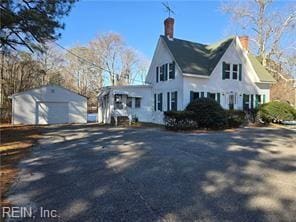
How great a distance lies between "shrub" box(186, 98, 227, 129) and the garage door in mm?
13598

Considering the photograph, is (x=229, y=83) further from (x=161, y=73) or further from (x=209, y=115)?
(x=209, y=115)

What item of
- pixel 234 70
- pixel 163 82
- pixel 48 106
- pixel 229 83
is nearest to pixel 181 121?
pixel 163 82

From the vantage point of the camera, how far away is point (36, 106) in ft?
81.1

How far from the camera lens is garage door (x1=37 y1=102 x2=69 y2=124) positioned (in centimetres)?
2492

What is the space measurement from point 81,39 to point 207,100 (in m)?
34.2

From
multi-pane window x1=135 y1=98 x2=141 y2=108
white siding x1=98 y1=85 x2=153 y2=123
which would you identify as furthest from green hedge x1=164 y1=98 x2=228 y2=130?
multi-pane window x1=135 y1=98 x2=141 y2=108

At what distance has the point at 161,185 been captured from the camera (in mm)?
5332

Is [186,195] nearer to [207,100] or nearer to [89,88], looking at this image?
[207,100]

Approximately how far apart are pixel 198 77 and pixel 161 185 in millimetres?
15483

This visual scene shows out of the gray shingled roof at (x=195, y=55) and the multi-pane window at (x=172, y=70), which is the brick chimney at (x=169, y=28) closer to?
the gray shingled roof at (x=195, y=55)

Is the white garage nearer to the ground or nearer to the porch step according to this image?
the porch step

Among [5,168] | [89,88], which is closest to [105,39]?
[89,88]

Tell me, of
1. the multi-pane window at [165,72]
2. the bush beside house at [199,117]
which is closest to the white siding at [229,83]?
the multi-pane window at [165,72]

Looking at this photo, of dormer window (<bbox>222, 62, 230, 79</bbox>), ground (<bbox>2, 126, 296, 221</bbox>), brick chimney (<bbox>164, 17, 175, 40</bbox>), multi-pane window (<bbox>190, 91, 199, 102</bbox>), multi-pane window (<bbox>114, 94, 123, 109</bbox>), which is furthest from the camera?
multi-pane window (<bbox>114, 94, 123, 109</bbox>)
